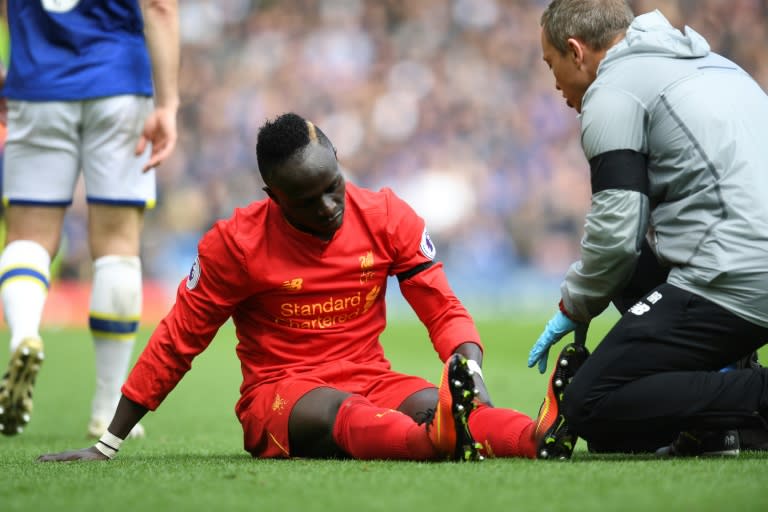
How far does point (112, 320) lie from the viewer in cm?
464

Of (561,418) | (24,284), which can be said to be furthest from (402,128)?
(561,418)

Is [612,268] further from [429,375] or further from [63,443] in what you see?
[429,375]

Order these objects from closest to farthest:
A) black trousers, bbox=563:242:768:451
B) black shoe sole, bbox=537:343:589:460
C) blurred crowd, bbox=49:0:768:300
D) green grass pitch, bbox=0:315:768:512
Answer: green grass pitch, bbox=0:315:768:512
black trousers, bbox=563:242:768:451
black shoe sole, bbox=537:343:589:460
blurred crowd, bbox=49:0:768:300

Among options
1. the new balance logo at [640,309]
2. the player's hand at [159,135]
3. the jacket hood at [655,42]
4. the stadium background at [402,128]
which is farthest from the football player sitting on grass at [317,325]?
the stadium background at [402,128]

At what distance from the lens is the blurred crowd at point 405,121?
50.5 feet

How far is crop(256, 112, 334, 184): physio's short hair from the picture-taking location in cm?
325

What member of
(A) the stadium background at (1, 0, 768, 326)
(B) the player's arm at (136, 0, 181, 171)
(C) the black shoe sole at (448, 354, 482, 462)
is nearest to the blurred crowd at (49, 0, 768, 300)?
(A) the stadium background at (1, 0, 768, 326)

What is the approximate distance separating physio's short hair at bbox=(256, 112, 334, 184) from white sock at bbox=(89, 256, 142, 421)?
147cm

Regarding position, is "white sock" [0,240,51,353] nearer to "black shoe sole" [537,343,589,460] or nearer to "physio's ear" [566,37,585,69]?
"black shoe sole" [537,343,589,460]

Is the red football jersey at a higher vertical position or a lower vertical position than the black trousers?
higher

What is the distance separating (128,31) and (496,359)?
525 centimetres

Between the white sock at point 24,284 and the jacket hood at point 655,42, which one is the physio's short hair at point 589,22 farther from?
the white sock at point 24,284

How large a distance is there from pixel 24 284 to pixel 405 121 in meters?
13.0

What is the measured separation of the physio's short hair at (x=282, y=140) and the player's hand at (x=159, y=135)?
125 centimetres
